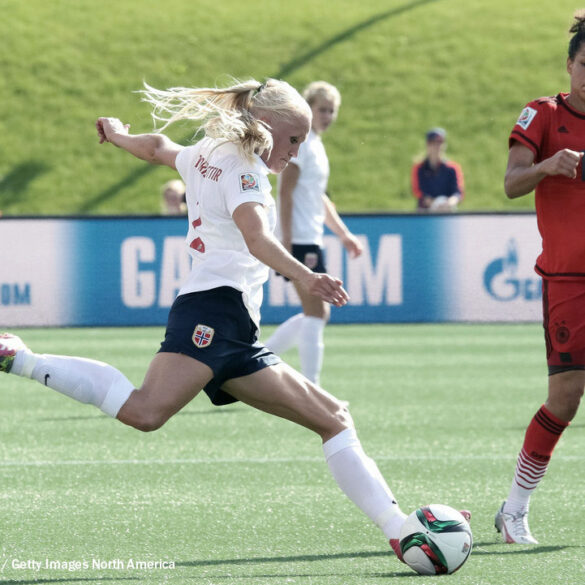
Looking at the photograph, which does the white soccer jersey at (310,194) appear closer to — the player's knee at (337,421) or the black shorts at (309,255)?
the black shorts at (309,255)

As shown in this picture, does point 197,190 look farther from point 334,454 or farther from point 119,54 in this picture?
point 119,54

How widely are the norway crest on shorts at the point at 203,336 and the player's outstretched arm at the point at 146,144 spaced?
80 centimetres

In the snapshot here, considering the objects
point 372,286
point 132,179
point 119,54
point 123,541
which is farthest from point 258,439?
point 119,54

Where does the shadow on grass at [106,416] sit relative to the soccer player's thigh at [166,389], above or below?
below

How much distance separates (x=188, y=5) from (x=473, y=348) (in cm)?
2142

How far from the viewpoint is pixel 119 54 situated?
2906cm

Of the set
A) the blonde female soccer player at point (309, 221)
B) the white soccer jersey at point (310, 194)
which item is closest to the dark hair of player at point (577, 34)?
the blonde female soccer player at point (309, 221)

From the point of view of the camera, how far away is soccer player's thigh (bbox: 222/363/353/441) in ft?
14.6

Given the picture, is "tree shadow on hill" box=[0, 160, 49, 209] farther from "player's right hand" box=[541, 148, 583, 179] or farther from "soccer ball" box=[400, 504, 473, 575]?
"soccer ball" box=[400, 504, 473, 575]

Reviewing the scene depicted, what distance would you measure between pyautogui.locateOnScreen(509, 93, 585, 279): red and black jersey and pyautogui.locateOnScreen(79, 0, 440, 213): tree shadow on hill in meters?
18.8

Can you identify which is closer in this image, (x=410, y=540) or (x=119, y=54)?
(x=410, y=540)

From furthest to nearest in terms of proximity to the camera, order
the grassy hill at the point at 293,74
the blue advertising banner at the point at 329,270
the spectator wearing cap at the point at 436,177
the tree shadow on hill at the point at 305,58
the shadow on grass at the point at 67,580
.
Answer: the grassy hill at the point at 293,74 < the tree shadow on hill at the point at 305,58 < the spectator wearing cap at the point at 436,177 < the blue advertising banner at the point at 329,270 < the shadow on grass at the point at 67,580

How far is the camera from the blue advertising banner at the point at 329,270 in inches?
582

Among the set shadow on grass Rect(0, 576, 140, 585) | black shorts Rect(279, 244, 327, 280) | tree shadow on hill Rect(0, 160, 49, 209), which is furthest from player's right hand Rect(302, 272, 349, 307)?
tree shadow on hill Rect(0, 160, 49, 209)
